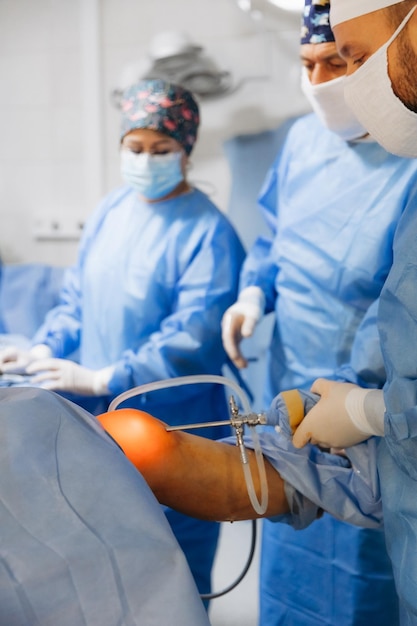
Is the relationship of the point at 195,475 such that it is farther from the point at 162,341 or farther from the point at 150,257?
the point at 150,257

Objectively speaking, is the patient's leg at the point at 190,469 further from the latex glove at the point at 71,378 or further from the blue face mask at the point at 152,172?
the blue face mask at the point at 152,172

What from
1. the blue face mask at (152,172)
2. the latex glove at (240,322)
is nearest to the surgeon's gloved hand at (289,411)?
the latex glove at (240,322)

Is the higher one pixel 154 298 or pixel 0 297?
pixel 154 298

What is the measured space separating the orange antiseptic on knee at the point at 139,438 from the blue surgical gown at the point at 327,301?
0.48 metres

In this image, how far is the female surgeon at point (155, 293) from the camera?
71.2 inches

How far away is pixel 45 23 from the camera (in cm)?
285

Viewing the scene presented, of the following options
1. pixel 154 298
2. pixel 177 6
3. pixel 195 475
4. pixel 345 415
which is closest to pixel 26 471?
pixel 195 475

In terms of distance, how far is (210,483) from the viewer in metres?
1.00

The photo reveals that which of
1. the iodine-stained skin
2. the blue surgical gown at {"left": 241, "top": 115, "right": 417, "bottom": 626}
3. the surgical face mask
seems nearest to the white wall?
the blue surgical gown at {"left": 241, "top": 115, "right": 417, "bottom": 626}

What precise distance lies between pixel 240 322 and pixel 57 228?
60.5 inches

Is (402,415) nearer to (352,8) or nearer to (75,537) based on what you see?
(75,537)

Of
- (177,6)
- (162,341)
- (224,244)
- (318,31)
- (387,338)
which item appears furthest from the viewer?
(177,6)

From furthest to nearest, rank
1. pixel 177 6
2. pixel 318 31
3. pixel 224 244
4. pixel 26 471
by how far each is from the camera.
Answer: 1. pixel 177 6
2. pixel 224 244
3. pixel 318 31
4. pixel 26 471

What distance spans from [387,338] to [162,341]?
95 centimetres
